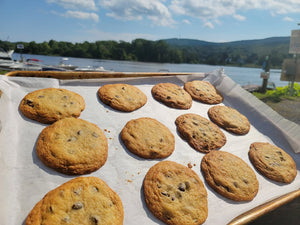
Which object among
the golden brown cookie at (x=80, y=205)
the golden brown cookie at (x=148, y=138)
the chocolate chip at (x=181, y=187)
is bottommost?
the chocolate chip at (x=181, y=187)

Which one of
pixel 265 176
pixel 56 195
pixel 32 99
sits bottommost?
pixel 265 176

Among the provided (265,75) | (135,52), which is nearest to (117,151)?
(265,75)

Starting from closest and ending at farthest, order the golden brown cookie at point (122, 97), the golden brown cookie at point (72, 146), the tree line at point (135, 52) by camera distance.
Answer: the golden brown cookie at point (72, 146), the golden brown cookie at point (122, 97), the tree line at point (135, 52)

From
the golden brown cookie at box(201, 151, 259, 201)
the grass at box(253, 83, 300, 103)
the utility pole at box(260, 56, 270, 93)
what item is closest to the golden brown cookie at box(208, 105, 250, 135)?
the golden brown cookie at box(201, 151, 259, 201)

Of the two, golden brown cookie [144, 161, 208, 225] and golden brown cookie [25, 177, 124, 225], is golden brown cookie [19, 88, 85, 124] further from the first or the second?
golden brown cookie [144, 161, 208, 225]

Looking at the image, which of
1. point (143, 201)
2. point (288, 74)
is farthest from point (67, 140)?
point (288, 74)

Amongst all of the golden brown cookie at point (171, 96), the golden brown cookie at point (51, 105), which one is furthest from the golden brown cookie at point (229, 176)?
the golden brown cookie at point (51, 105)

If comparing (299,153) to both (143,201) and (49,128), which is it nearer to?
(143,201)

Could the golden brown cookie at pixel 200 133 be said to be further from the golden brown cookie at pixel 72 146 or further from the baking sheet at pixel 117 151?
the golden brown cookie at pixel 72 146
